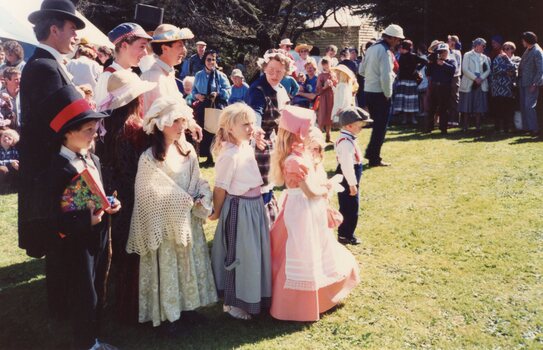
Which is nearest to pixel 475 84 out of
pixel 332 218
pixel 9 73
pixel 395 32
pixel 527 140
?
pixel 527 140

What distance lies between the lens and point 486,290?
178 inches

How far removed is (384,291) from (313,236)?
1000 millimetres

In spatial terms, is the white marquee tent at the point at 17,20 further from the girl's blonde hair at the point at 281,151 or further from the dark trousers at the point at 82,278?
the dark trousers at the point at 82,278

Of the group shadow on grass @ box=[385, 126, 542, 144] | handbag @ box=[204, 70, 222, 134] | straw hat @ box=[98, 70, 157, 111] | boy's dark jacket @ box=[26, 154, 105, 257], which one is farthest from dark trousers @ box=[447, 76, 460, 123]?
boy's dark jacket @ box=[26, 154, 105, 257]

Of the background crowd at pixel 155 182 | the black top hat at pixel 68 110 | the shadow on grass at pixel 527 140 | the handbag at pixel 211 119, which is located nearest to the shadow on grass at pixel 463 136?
the shadow on grass at pixel 527 140

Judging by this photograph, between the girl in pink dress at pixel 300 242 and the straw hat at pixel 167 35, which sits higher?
the straw hat at pixel 167 35

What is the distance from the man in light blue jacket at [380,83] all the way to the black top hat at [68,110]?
20.2ft

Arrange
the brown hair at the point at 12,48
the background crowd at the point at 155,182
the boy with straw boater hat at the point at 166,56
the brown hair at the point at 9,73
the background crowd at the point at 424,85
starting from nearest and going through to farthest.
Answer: the background crowd at the point at 155,182
the boy with straw boater hat at the point at 166,56
the brown hair at the point at 9,73
the brown hair at the point at 12,48
the background crowd at the point at 424,85

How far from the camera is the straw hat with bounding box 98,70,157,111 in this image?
3.74 m

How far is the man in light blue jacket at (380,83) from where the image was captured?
8.62 meters

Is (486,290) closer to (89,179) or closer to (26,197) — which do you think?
(89,179)

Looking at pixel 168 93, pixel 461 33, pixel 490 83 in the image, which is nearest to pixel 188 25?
pixel 461 33

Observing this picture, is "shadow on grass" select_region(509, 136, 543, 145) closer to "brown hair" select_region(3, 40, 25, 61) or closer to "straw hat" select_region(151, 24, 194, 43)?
"straw hat" select_region(151, 24, 194, 43)

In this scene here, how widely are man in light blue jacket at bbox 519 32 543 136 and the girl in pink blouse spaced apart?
361 inches
